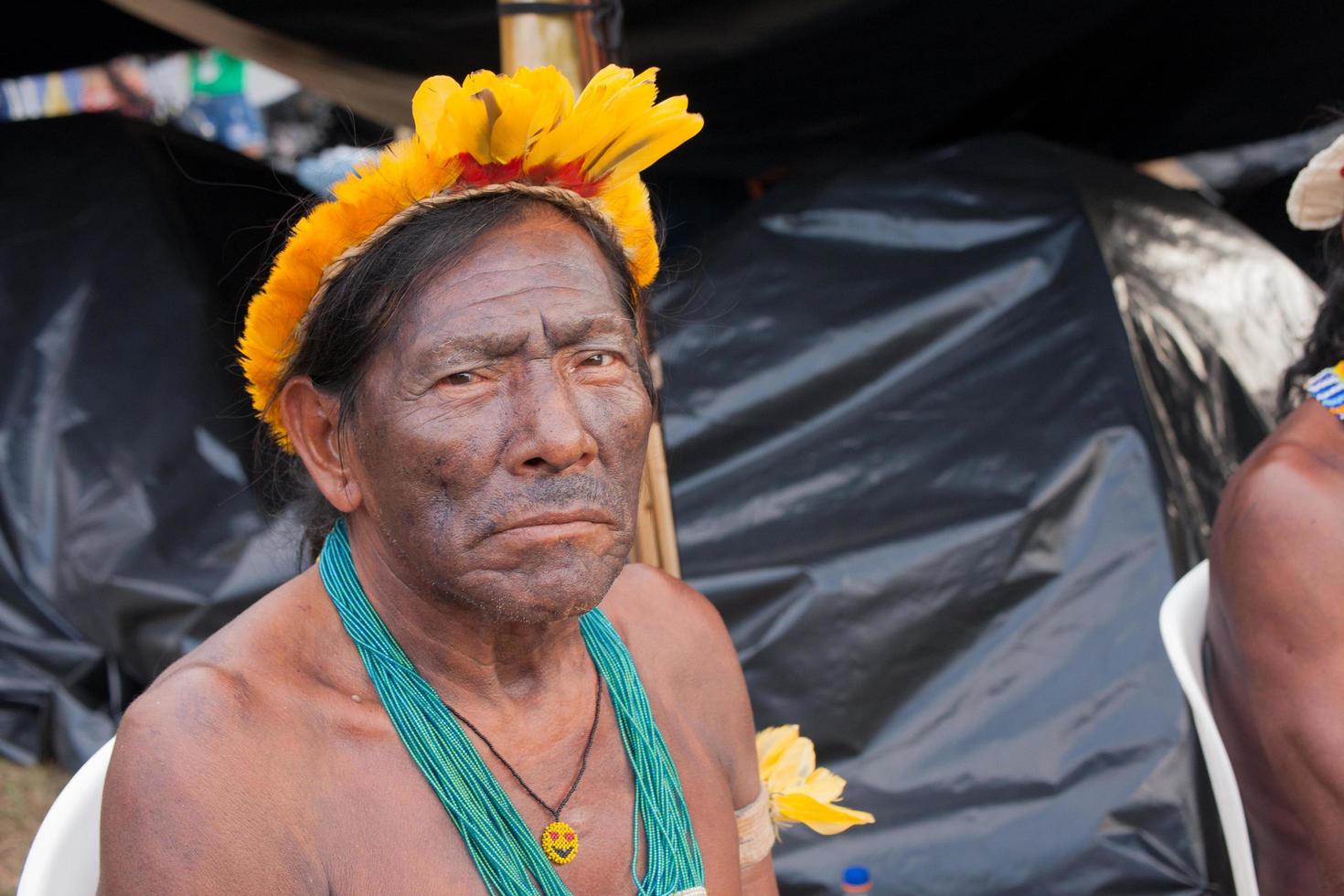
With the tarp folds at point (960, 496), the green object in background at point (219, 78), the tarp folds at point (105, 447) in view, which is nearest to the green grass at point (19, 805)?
the tarp folds at point (105, 447)

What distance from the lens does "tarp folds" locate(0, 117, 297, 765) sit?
368 cm

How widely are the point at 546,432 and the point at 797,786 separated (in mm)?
865

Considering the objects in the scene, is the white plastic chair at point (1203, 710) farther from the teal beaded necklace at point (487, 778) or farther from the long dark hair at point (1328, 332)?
the teal beaded necklace at point (487, 778)

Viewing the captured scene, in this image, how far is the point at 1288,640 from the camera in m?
2.14

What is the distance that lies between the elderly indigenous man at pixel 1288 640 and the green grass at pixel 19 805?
10.1 feet

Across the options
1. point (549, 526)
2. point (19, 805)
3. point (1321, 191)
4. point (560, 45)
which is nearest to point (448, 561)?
point (549, 526)

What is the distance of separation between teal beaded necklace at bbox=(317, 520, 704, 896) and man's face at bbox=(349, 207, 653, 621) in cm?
9

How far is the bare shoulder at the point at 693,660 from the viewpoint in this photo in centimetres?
198

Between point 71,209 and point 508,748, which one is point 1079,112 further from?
point 508,748

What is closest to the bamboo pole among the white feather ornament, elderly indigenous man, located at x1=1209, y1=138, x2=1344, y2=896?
elderly indigenous man, located at x1=1209, y1=138, x2=1344, y2=896

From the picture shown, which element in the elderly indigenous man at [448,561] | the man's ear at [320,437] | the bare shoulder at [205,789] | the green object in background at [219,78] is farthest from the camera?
the green object in background at [219,78]

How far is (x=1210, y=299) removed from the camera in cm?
409

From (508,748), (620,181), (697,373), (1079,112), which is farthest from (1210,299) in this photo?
(508,748)

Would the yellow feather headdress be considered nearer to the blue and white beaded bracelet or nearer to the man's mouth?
the man's mouth
